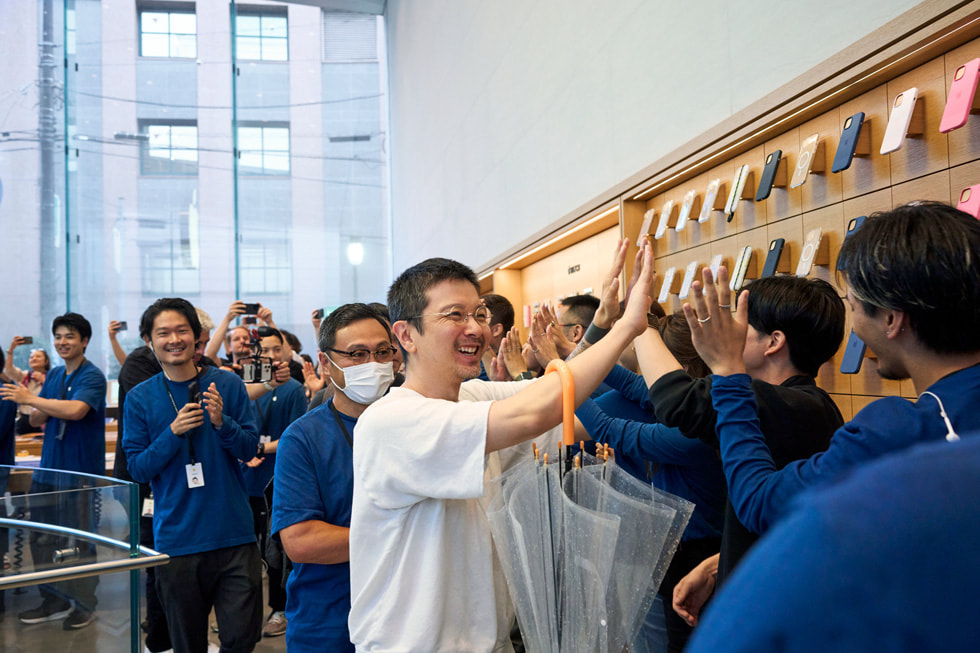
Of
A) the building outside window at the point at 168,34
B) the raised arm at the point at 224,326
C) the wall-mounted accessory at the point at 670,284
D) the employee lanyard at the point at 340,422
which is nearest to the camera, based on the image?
the employee lanyard at the point at 340,422

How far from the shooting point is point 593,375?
1.17m

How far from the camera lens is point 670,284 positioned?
2943mm

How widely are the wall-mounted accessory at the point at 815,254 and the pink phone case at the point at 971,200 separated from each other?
0.48 metres

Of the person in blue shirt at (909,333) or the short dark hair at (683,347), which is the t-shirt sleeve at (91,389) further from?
the person in blue shirt at (909,333)

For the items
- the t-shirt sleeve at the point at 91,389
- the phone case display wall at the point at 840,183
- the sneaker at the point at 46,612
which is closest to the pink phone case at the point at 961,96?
the phone case display wall at the point at 840,183

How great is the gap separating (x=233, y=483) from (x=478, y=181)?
3.80 meters

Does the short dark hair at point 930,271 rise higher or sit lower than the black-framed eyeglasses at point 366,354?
higher

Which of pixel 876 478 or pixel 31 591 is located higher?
pixel 876 478

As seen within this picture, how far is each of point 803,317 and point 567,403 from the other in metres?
0.64

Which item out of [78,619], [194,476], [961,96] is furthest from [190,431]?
[961,96]

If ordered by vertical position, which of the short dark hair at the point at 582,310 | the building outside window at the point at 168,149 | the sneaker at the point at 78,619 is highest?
the building outside window at the point at 168,149

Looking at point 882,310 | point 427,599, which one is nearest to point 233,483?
point 427,599

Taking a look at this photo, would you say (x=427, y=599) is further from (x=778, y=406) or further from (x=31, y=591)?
(x=31, y=591)

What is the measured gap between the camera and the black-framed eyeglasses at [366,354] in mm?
2020
